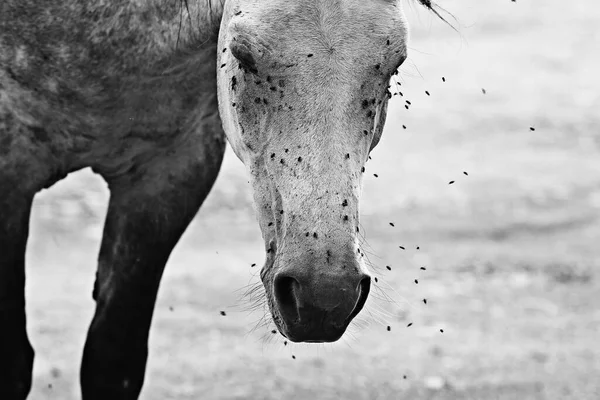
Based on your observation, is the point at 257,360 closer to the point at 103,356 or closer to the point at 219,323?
the point at 219,323

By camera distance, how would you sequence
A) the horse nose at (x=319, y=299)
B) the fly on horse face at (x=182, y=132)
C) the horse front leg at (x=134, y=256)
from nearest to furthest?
the horse nose at (x=319, y=299)
the fly on horse face at (x=182, y=132)
the horse front leg at (x=134, y=256)

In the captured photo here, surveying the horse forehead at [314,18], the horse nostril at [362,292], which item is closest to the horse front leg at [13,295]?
the horse forehead at [314,18]

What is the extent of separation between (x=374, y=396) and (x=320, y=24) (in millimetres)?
3133

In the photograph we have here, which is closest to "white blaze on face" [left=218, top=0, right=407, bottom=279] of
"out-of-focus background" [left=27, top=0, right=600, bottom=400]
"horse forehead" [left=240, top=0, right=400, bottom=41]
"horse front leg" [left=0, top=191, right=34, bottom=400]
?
"horse forehead" [left=240, top=0, right=400, bottom=41]

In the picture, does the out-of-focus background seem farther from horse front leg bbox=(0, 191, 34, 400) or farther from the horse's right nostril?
horse front leg bbox=(0, 191, 34, 400)

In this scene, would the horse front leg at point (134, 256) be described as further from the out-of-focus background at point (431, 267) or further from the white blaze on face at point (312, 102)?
the white blaze on face at point (312, 102)

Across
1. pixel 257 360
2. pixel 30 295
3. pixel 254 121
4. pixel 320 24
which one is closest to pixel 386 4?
pixel 320 24

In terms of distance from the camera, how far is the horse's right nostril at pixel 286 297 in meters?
3.32

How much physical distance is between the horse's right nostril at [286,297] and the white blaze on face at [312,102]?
6 cm

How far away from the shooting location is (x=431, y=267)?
912 centimetres

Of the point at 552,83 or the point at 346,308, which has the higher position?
the point at 346,308

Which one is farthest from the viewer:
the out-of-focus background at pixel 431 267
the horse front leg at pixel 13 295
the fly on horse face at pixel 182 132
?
the out-of-focus background at pixel 431 267

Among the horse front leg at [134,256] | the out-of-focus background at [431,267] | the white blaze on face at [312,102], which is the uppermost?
the white blaze on face at [312,102]

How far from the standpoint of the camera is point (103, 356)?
4.91 metres
